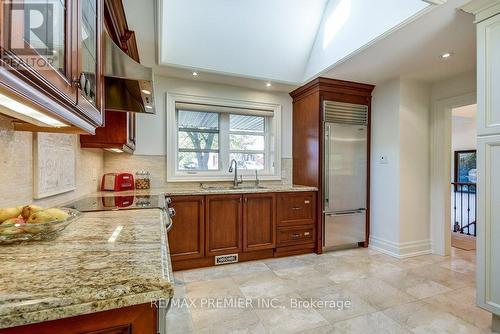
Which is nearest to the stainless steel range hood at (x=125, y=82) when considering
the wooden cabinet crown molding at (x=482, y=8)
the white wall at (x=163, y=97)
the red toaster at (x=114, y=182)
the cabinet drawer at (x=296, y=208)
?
the red toaster at (x=114, y=182)

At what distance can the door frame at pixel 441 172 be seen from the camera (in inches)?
128

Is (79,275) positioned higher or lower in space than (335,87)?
lower

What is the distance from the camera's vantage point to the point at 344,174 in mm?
3426

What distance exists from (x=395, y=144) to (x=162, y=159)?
3080mm

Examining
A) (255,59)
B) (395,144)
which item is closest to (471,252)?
(395,144)

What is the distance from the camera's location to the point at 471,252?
134 inches

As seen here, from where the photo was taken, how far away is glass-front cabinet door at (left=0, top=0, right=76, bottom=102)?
490mm

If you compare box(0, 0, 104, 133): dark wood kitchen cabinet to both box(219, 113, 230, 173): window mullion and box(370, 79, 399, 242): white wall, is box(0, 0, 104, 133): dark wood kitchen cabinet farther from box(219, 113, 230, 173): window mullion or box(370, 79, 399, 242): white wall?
box(370, 79, 399, 242): white wall

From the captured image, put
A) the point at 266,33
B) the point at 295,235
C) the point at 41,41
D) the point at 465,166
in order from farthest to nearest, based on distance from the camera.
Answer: the point at 465,166 < the point at 295,235 < the point at 266,33 < the point at 41,41

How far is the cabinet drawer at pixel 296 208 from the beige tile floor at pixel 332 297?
0.49m

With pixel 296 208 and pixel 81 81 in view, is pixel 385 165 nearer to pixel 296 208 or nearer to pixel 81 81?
pixel 296 208

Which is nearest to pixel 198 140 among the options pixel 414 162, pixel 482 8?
pixel 414 162

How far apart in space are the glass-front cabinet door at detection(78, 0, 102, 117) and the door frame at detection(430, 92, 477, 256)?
387 centimetres

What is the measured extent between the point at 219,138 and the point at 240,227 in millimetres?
1365
